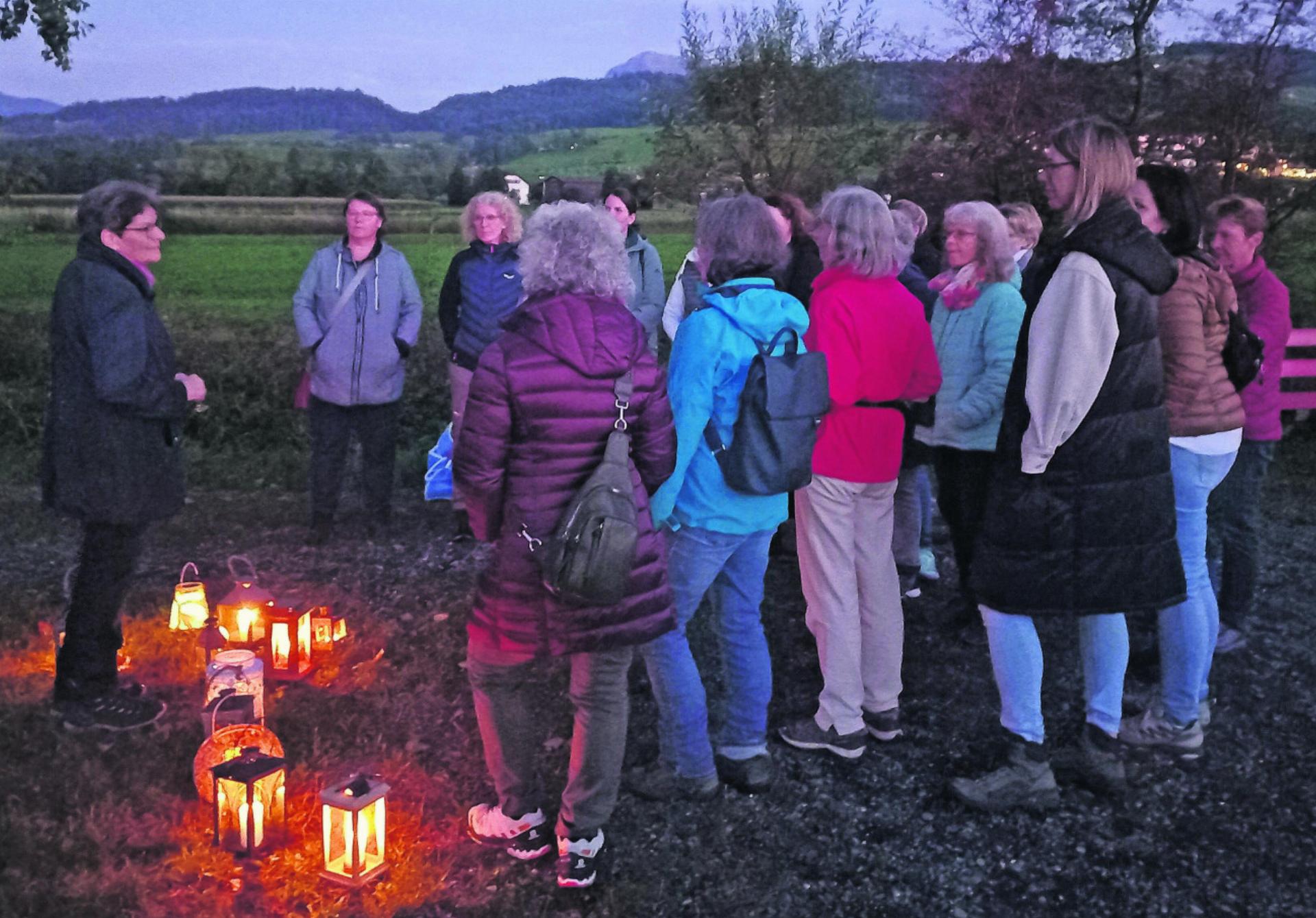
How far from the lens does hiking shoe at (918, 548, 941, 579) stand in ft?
20.1

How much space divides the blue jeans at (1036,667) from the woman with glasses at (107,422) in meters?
3.05

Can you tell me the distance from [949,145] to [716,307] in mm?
7730

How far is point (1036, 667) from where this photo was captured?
3.71 metres

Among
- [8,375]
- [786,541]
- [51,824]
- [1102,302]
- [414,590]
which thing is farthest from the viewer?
[8,375]

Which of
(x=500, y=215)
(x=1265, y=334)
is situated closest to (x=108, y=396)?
(x=500, y=215)

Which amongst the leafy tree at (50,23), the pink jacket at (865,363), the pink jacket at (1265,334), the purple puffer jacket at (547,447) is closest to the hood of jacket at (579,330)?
the purple puffer jacket at (547,447)

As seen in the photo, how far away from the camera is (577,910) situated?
3.22 metres

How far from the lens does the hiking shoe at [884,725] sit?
4.31 meters

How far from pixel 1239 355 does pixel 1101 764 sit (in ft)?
5.40

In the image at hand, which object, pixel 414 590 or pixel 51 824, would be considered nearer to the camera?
pixel 51 824

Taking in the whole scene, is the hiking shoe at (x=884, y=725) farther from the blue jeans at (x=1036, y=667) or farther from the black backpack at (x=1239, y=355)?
the black backpack at (x=1239, y=355)

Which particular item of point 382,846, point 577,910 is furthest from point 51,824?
point 577,910

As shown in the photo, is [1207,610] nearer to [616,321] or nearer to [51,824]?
[616,321]

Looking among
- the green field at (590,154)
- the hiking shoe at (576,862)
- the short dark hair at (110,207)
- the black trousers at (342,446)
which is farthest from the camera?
the green field at (590,154)
